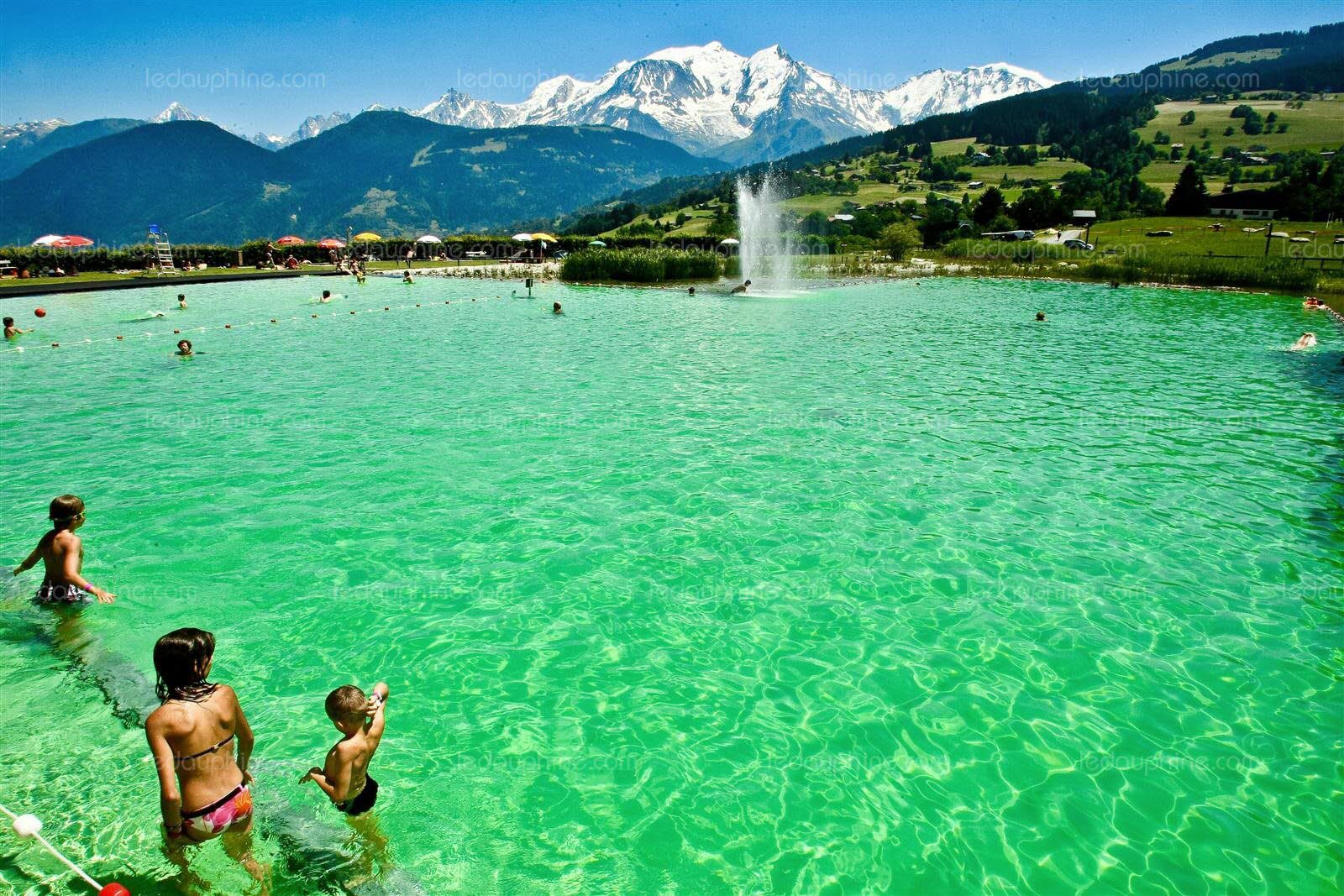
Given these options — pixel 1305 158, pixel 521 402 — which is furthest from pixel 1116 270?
pixel 1305 158

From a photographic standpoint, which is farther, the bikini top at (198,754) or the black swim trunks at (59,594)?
the black swim trunks at (59,594)

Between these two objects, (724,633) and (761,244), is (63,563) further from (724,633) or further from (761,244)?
(761,244)

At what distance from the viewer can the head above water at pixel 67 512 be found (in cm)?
875

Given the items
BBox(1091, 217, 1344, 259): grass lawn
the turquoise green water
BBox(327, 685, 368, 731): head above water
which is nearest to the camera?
BBox(327, 685, 368, 731): head above water

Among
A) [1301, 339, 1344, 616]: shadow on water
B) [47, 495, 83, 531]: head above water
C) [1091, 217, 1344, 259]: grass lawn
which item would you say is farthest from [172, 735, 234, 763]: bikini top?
[1091, 217, 1344, 259]: grass lawn

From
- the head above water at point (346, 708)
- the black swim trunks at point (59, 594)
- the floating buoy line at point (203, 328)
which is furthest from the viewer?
the floating buoy line at point (203, 328)

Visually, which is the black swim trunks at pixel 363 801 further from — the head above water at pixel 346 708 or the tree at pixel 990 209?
the tree at pixel 990 209

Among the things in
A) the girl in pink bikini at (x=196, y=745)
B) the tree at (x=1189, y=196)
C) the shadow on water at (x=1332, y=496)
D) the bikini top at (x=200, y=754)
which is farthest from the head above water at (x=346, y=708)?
the tree at (x=1189, y=196)

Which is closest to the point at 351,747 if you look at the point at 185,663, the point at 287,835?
the point at 287,835

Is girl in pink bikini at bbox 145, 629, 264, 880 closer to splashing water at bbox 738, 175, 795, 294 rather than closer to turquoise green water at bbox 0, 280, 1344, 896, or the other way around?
turquoise green water at bbox 0, 280, 1344, 896

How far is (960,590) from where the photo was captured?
10.3m

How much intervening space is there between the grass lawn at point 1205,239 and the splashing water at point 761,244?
121ft

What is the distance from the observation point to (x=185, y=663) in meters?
4.79

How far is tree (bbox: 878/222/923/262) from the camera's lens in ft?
313
